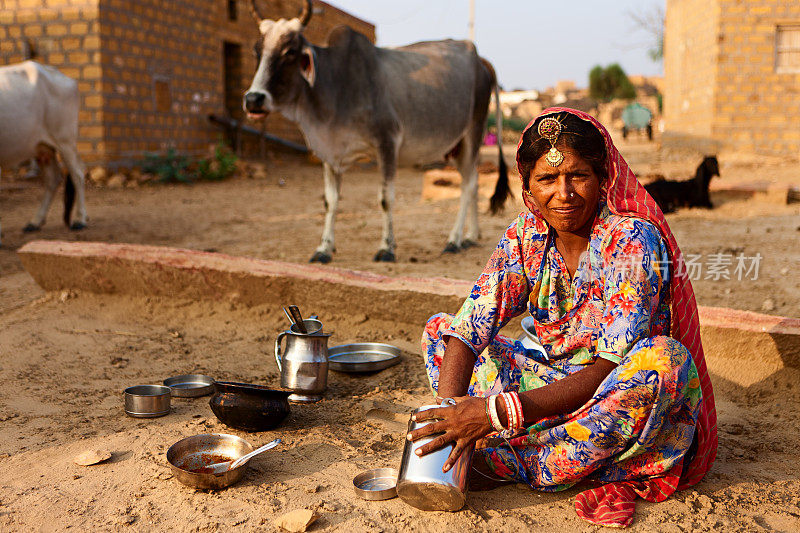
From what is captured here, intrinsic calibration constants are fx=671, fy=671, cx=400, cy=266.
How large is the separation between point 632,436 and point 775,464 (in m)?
0.85

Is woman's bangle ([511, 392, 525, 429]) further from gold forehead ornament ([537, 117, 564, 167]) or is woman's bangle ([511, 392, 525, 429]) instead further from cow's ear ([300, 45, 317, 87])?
cow's ear ([300, 45, 317, 87])

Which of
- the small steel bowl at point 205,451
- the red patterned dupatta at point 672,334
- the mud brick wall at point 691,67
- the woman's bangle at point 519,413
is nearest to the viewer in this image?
the woman's bangle at point 519,413

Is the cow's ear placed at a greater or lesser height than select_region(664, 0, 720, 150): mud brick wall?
lesser

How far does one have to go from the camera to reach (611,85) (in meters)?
38.5

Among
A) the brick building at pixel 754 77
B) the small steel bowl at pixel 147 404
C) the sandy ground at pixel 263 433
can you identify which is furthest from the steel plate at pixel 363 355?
the brick building at pixel 754 77

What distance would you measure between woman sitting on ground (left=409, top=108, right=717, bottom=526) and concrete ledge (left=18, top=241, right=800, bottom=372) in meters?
1.26

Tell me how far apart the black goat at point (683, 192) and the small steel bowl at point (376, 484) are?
21.7 ft

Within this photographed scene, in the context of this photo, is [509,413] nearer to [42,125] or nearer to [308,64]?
[308,64]

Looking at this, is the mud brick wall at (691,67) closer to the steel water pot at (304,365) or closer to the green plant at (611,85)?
the steel water pot at (304,365)

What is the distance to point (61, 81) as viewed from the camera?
7637 mm

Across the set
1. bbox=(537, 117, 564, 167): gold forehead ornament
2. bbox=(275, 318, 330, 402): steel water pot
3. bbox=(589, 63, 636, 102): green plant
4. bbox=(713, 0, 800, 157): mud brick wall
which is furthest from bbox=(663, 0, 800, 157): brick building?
bbox=(589, 63, 636, 102): green plant

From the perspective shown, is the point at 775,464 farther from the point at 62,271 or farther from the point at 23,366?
the point at 62,271

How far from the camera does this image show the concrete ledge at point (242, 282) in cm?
374

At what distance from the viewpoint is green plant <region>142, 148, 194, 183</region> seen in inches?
464
